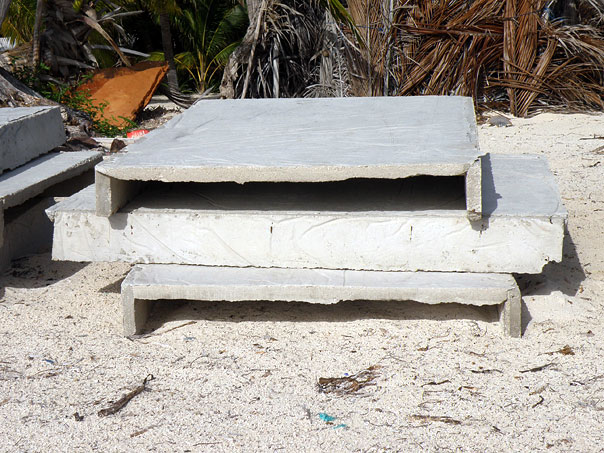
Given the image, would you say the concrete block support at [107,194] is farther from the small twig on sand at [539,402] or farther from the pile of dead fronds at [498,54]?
the pile of dead fronds at [498,54]

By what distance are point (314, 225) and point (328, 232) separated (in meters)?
0.06

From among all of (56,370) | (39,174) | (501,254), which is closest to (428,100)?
(501,254)

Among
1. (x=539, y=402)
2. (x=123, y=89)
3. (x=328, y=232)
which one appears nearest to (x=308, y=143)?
(x=328, y=232)

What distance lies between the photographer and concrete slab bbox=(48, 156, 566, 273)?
8.95 feet

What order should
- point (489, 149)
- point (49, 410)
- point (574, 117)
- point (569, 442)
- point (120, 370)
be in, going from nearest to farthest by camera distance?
point (569, 442) < point (49, 410) < point (120, 370) < point (489, 149) < point (574, 117)

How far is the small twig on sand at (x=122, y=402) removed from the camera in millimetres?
2287

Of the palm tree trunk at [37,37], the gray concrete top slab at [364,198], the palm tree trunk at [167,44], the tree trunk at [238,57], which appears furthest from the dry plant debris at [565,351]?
the palm tree trunk at [167,44]

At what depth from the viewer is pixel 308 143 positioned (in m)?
3.04

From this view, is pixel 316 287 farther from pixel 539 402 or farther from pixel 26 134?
pixel 26 134

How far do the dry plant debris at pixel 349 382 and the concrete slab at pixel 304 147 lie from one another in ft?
2.30

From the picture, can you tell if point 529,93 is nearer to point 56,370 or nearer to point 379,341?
point 379,341

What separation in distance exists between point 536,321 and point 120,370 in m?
1.62

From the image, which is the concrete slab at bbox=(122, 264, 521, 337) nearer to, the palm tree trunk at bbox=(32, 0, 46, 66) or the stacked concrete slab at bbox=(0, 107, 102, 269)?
the stacked concrete slab at bbox=(0, 107, 102, 269)

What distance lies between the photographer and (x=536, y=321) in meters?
2.84
